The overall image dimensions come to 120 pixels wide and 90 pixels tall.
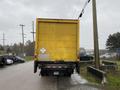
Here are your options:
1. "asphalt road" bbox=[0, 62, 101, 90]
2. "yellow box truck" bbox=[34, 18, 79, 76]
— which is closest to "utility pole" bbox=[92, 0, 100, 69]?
"asphalt road" bbox=[0, 62, 101, 90]

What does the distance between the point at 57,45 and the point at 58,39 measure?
0.38m

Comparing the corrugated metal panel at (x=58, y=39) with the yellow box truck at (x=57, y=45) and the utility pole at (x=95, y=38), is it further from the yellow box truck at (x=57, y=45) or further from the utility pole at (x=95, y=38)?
the utility pole at (x=95, y=38)

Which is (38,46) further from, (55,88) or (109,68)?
(109,68)

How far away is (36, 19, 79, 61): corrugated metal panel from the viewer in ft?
58.3

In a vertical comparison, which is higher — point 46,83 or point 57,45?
point 57,45

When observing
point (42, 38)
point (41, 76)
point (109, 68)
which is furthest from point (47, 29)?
point (109, 68)

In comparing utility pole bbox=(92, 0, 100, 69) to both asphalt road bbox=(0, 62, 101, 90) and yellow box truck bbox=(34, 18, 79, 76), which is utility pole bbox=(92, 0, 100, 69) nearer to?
asphalt road bbox=(0, 62, 101, 90)

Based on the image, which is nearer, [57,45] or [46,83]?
[46,83]

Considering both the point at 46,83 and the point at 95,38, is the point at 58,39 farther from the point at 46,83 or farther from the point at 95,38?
the point at 95,38

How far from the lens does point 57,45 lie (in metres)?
18.0

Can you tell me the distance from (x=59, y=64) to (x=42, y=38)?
6.28ft

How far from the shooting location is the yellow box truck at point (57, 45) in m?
17.7

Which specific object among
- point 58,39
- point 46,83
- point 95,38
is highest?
point 95,38

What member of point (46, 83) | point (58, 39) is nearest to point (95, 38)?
point (58, 39)
